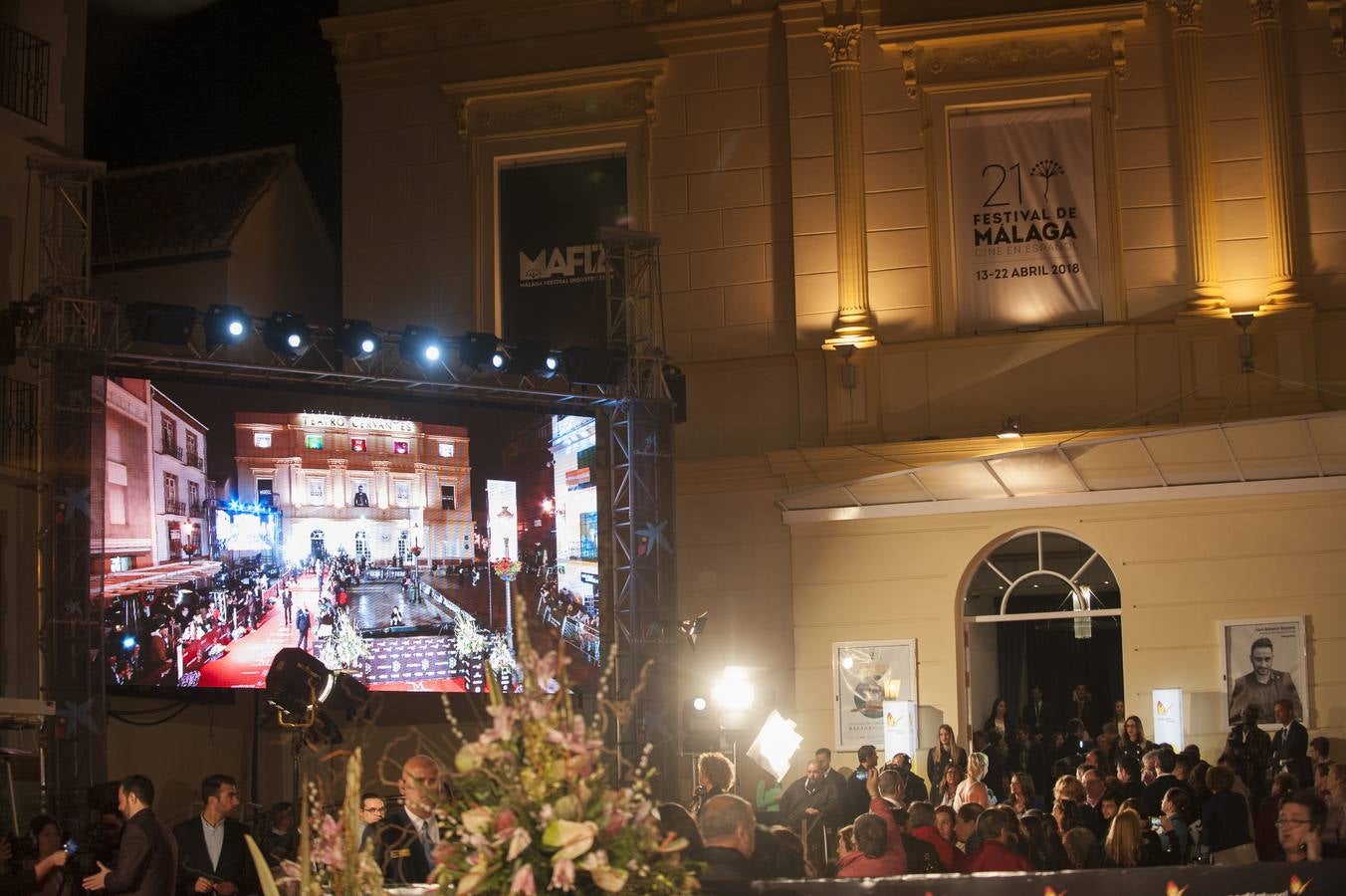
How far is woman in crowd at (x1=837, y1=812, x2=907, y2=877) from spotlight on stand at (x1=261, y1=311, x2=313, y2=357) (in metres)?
7.94

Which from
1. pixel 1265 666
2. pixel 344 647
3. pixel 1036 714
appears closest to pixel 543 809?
pixel 344 647

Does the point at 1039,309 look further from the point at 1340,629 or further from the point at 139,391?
the point at 139,391

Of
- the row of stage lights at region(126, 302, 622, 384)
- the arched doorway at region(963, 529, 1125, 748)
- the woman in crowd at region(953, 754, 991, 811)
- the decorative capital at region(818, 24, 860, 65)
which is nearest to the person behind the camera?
the woman in crowd at region(953, 754, 991, 811)

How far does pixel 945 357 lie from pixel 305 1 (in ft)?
32.6

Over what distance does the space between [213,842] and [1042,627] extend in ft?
33.1

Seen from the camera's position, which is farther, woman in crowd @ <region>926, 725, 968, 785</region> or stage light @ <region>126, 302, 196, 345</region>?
woman in crowd @ <region>926, 725, 968, 785</region>

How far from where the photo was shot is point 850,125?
18125 mm

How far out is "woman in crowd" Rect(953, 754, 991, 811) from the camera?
12141 mm

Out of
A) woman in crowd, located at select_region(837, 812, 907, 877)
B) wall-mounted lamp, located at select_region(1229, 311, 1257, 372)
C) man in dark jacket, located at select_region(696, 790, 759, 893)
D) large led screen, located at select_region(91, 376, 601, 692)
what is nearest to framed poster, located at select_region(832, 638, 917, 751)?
large led screen, located at select_region(91, 376, 601, 692)

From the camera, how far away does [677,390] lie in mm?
16500

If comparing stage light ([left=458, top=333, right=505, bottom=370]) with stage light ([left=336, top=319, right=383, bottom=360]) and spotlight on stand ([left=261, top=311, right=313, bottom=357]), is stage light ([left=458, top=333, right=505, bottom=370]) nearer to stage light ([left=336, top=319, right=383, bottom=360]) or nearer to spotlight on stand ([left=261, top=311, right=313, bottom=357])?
stage light ([left=336, top=319, right=383, bottom=360])

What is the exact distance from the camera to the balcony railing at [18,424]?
53.8 feet

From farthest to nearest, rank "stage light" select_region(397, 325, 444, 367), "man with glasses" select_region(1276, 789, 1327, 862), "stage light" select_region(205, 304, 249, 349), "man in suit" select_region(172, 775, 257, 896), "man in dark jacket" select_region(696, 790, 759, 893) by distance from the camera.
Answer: "stage light" select_region(397, 325, 444, 367), "stage light" select_region(205, 304, 249, 349), "man in suit" select_region(172, 775, 257, 896), "man with glasses" select_region(1276, 789, 1327, 862), "man in dark jacket" select_region(696, 790, 759, 893)

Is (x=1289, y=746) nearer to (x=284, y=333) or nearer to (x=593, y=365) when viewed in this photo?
(x=593, y=365)
